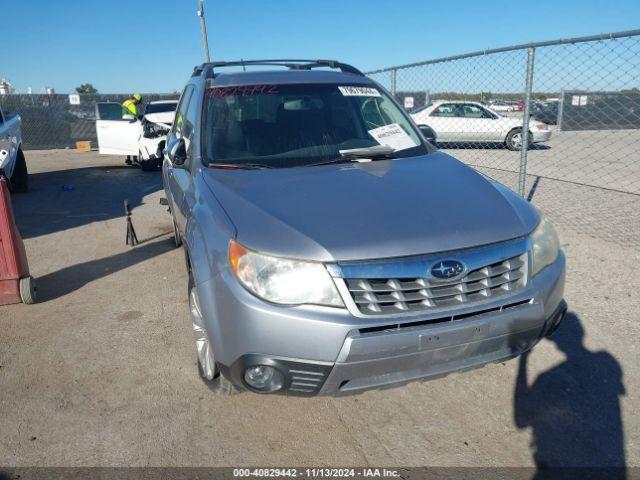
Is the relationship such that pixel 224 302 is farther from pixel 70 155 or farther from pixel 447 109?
pixel 70 155

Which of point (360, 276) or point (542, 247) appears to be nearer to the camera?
point (360, 276)

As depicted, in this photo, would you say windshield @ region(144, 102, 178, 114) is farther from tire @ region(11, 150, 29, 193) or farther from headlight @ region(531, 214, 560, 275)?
headlight @ region(531, 214, 560, 275)

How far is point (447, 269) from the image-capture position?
2.19m

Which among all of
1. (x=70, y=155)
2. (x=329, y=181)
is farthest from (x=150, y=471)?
(x=70, y=155)

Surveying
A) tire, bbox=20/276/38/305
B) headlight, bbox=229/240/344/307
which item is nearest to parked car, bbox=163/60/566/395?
headlight, bbox=229/240/344/307

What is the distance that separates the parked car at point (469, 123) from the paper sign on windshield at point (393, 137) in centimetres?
1169

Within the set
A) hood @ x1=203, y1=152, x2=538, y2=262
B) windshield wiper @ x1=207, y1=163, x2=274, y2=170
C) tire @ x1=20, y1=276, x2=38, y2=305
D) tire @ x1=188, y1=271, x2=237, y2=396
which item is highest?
windshield wiper @ x1=207, y1=163, x2=274, y2=170

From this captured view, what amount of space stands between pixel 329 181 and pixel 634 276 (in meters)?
3.29

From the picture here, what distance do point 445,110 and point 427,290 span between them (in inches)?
546

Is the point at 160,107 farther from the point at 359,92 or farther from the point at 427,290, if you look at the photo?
the point at 427,290

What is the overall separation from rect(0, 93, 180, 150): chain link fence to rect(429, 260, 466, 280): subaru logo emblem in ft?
59.6

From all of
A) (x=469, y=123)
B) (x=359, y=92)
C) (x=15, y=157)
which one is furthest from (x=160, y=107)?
(x=359, y=92)

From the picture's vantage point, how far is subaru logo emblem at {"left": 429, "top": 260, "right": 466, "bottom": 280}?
2.17m

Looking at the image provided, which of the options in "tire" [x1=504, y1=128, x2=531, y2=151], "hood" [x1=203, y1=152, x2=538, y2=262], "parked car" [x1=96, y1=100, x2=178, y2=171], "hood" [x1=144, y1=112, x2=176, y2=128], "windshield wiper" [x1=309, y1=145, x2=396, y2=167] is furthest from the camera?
"tire" [x1=504, y1=128, x2=531, y2=151]
